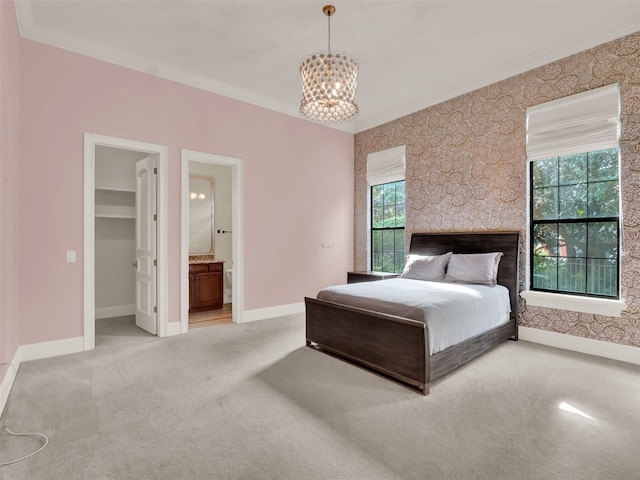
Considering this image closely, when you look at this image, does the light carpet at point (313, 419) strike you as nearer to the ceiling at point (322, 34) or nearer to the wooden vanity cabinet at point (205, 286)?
the wooden vanity cabinet at point (205, 286)

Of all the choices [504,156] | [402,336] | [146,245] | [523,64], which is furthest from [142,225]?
[523,64]

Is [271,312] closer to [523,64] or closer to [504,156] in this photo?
[504,156]

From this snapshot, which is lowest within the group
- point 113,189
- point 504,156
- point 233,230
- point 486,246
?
point 486,246

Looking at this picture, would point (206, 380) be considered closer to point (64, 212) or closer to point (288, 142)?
point (64, 212)

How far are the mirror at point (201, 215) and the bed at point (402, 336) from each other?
299 cm

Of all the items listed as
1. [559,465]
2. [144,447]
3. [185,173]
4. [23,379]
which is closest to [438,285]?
[559,465]

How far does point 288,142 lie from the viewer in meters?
5.14

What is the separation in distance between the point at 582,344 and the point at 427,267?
5.56ft

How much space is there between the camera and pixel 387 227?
18.4 ft

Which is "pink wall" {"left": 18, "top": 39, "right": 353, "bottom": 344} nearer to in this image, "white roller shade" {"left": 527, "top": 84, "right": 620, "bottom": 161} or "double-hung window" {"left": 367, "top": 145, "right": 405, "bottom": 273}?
"double-hung window" {"left": 367, "top": 145, "right": 405, "bottom": 273}

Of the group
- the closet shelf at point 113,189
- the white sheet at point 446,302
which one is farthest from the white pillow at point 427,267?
the closet shelf at point 113,189

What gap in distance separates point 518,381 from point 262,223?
137 inches

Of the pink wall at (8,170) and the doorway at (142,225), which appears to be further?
the doorway at (142,225)

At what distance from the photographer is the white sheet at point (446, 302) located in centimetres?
268
